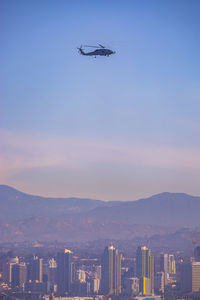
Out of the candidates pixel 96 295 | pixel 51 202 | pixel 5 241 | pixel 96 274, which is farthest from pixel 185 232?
pixel 51 202

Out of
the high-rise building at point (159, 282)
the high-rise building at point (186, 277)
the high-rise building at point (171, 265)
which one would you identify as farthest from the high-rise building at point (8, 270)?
the high-rise building at point (186, 277)

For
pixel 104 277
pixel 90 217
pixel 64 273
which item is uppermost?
pixel 90 217

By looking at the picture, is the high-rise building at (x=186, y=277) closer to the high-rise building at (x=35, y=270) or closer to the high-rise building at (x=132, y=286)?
the high-rise building at (x=132, y=286)

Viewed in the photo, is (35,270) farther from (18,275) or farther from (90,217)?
(90,217)

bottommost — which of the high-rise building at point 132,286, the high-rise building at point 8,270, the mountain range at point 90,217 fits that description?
the high-rise building at point 132,286

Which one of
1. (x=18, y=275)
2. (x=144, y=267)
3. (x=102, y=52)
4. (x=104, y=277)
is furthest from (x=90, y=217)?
(x=102, y=52)

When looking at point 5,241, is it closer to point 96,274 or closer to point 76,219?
point 76,219

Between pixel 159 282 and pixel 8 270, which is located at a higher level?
pixel 8 270
